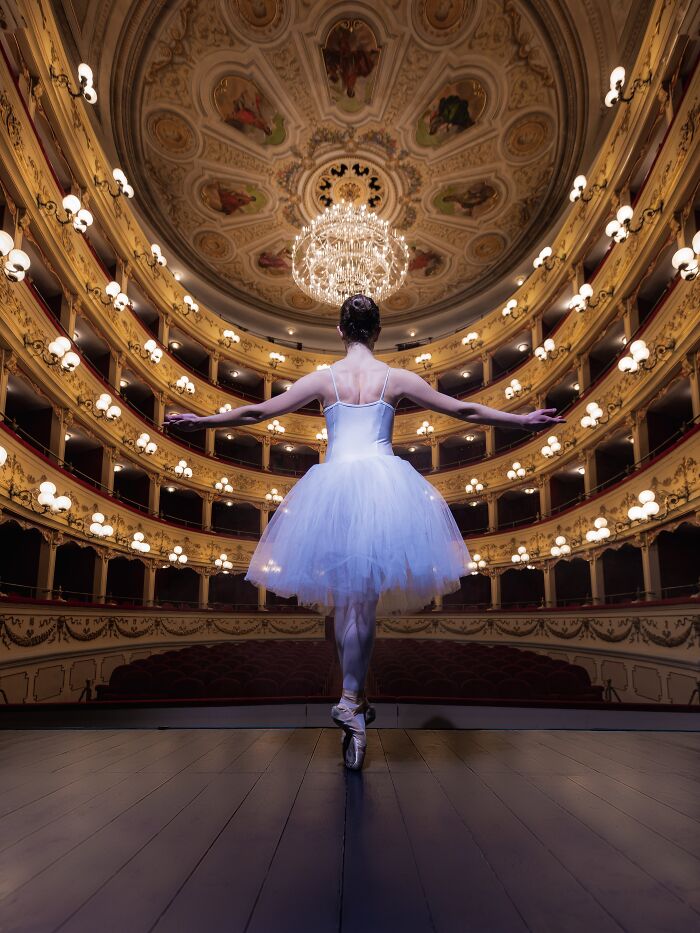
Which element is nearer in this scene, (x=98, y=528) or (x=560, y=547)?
(x=98, y=528)

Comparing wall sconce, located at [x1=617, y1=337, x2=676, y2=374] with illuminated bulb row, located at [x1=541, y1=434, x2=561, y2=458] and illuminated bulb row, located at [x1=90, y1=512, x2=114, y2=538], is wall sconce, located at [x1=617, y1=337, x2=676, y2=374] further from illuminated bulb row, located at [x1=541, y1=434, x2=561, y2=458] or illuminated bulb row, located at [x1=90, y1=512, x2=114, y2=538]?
illuminated bulb row, located at [x1=90, y1=512, x2=114, y2=538]

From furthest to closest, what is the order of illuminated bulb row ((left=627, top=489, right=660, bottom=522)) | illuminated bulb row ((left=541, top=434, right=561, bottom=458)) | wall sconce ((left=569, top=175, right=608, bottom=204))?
1. illuminated bulb row ((left=541, top=434, right=561, bottom=458))
2. wall sconce ((left=569, top=175, right=608, bottom=204))
3. illuminated bulb row ((left=627, top=489, right=660, bottom=522))

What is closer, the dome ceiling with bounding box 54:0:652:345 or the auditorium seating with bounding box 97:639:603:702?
the auditorium seating with bounding box 97:639:603:702

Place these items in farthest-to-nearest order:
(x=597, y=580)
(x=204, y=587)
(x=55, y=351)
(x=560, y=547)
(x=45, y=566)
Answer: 1. (x=204, y=587)
2. (x=560, y=547)
3. (x=597, y=580)
4. (x=45, y=566)
5. (x=55, y=351)

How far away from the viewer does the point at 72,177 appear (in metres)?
14.7

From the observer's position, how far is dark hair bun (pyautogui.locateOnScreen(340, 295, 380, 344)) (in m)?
3.39

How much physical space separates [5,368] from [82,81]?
5810 mm

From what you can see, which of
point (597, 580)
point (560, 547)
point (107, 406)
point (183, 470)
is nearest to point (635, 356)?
point (597, 580)

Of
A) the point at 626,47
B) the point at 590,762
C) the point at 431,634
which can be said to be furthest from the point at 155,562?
the point at 626,47

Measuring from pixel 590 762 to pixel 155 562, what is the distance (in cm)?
1805

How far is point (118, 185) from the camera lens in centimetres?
1620

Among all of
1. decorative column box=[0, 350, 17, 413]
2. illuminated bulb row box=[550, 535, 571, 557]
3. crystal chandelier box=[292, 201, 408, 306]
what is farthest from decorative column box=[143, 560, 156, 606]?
illuminated bulb row box=[550, 535, 571, 557]

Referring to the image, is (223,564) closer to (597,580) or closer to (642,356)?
(597,580)

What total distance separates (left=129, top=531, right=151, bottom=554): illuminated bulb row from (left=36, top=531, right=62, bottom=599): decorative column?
137 inches
